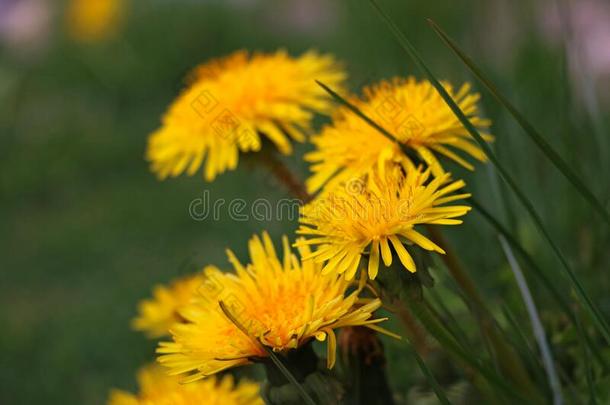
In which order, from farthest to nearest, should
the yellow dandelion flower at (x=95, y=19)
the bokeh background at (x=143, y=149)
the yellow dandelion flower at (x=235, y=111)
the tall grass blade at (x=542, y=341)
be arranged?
the yellow dandelion flower at (x=95, y=19) → the bokeh background at (x=143, y=149) → the yellow dandelion flower at (x=235, y=111) → the tall grass blade at (x=542, y=341)

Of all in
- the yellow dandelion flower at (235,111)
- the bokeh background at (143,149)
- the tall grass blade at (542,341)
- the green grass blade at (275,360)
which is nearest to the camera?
the green grass blade at (275,360)

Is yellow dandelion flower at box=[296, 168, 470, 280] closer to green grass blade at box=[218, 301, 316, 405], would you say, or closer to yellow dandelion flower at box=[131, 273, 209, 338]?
green grass blade at box=[218, 301, 316, 405]

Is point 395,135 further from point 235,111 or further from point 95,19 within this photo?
point 95,19

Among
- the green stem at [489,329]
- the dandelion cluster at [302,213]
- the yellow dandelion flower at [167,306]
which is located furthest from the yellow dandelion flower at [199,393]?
the green stem at [489,329]

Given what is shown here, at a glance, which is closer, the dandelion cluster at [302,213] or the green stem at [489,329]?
the dandelion cluster at [302,213]

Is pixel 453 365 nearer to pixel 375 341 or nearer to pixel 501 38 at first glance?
pixel 375 341

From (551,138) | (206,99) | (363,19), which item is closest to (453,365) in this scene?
(206,99)

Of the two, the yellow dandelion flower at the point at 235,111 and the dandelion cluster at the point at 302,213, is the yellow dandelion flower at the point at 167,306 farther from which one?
the yellow dandelion flower at the point at 235,111
